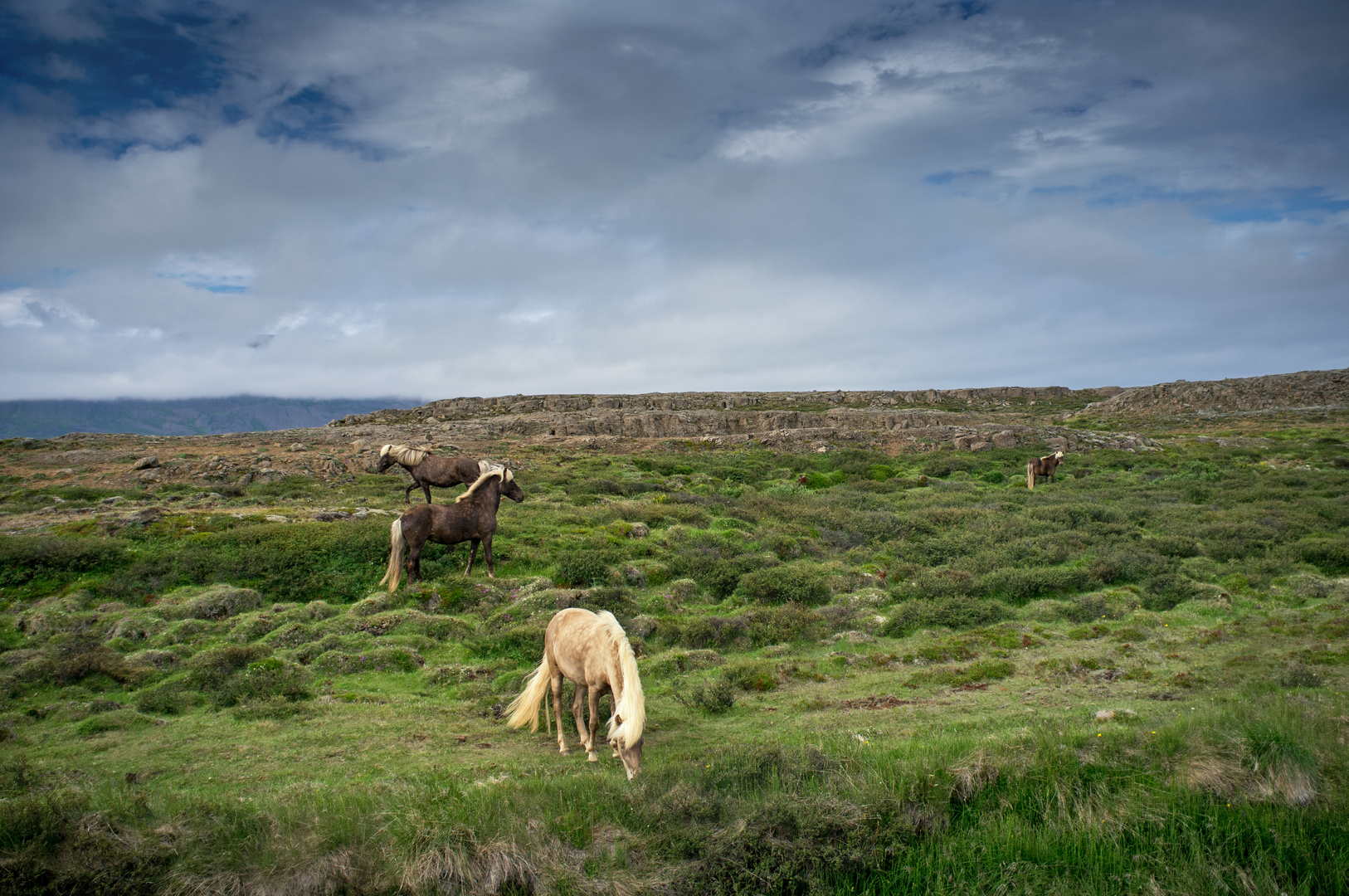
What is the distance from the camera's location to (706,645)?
42.1 ft

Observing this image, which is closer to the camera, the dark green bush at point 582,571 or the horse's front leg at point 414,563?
the horse's front leg at point 414,563

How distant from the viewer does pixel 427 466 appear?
19266mm

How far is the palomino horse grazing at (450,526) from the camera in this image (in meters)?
14.3

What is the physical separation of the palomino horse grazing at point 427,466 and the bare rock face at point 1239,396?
291 feet

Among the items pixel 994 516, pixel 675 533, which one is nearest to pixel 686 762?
pixel 675 533

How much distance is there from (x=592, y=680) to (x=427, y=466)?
44.1 ft

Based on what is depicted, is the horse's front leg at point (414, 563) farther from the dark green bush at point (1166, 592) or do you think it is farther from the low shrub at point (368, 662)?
the dark green bush at point (1166, 592)

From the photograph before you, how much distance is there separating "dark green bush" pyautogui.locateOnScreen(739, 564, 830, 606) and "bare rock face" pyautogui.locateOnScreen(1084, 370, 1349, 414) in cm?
8487

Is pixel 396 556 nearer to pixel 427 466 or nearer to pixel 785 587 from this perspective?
Answer: pixel 427 466

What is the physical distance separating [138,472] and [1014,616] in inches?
1530

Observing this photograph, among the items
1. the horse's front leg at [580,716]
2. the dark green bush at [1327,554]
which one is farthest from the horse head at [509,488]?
the dark green bush at [1327,554]

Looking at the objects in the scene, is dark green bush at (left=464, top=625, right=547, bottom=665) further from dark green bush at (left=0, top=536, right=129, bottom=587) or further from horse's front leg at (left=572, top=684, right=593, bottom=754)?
dark green bush at (left=0, top=536, right=129, bottom=587)

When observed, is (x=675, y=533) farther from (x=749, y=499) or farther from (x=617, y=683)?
(x=617, y=683)

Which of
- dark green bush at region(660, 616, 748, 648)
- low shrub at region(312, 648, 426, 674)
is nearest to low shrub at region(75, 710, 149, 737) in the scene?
low shrub at region(312, 648, 426, 674)
